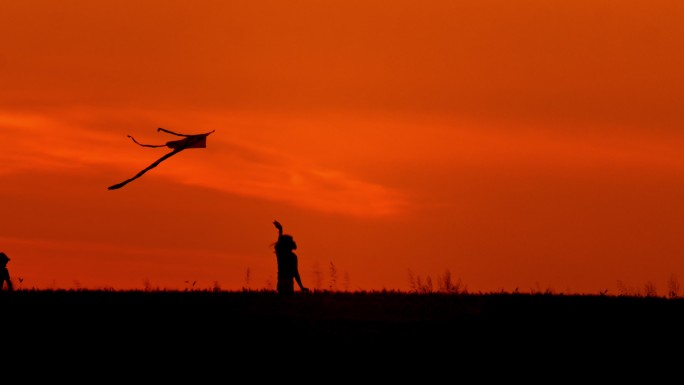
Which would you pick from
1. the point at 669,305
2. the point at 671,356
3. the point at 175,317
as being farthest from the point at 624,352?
the point at 175,317

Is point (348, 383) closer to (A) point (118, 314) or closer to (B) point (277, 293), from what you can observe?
(A) point (118, 314)

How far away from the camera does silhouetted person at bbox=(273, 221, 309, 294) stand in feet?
129

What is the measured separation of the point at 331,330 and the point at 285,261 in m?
6.35

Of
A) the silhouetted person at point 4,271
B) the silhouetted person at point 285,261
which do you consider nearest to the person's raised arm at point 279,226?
the silhouetted person at point 285,261

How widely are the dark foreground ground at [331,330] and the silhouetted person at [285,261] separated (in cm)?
91

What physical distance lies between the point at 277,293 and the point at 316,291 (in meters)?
1.27

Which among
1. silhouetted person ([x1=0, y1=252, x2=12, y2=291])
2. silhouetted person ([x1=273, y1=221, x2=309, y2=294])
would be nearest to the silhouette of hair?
silhouetted person ([x1=273, y1=221, x2=309, y2=294])

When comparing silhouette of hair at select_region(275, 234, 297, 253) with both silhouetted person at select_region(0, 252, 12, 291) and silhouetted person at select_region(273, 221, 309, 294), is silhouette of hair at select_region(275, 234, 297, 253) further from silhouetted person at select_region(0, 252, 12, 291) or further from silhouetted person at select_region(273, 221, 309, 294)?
silhouetted person at select_region(0, 252, 12, 291)

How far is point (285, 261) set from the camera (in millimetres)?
39531

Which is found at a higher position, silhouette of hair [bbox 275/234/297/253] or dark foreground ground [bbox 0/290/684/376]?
silhouette of hair [bbox 275/234/297/253]

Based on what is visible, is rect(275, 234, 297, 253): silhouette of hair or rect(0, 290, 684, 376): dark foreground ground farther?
rect(275, 234, 297, 253): silhouette of hair

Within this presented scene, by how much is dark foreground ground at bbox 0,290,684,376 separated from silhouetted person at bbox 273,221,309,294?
91 centimetres

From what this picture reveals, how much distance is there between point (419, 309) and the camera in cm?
3631

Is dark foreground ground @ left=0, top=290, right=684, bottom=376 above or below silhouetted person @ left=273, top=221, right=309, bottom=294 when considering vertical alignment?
below
